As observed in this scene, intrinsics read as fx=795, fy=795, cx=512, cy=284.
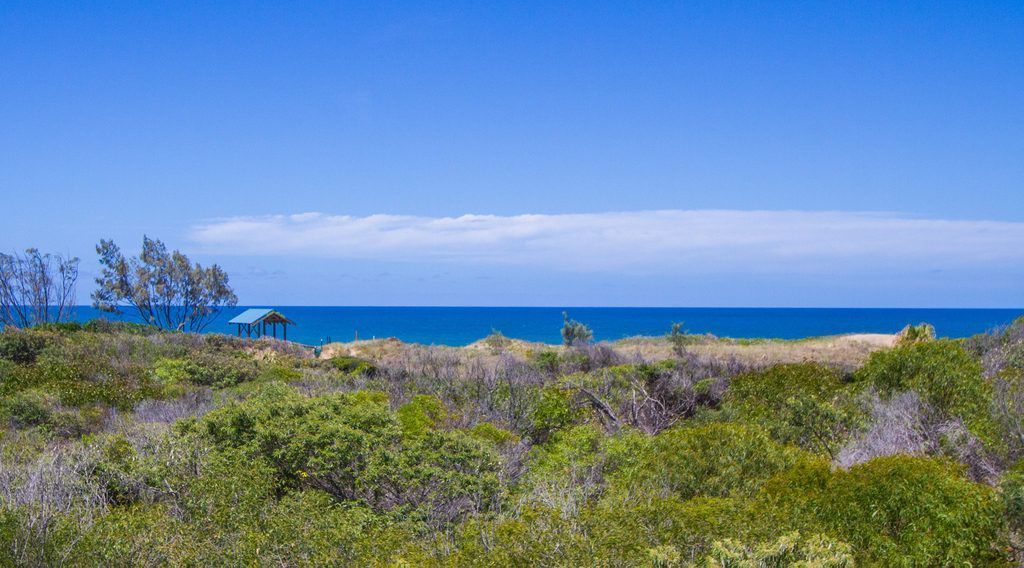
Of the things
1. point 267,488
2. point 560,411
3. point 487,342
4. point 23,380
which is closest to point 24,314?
point 487,342

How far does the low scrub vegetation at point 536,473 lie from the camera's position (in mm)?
6520

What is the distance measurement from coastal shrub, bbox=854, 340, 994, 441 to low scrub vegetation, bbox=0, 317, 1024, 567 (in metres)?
0.05

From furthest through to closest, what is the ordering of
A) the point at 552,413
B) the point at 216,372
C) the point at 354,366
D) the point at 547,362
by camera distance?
1. the point at 354,366
2. the point at 547,362
3. the point at 216,372
4. the point at 552,413

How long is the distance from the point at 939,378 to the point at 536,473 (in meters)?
8.77

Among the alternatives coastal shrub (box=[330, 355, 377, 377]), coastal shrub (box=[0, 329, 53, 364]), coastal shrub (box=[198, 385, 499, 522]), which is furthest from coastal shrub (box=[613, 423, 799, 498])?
coastal shrub (box=[0, 329, 53, 364])

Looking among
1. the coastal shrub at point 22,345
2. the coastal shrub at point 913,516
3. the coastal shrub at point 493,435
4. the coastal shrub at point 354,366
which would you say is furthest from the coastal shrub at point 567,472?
the coastal shrub at point 22,345

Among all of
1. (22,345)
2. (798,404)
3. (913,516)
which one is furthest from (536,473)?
(22,345)

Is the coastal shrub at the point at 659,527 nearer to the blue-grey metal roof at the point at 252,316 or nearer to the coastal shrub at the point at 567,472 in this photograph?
the coastal shrub at the point at 567,472

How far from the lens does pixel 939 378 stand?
14648 millimetres

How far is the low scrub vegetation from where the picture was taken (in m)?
6.52

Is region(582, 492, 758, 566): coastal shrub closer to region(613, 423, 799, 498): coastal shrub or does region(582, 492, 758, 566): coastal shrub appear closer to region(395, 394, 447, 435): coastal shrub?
region(613, 423, 799, 498): coastal shrub

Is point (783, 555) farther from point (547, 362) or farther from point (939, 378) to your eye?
point (547, 362)

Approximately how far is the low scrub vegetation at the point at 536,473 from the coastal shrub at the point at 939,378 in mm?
51

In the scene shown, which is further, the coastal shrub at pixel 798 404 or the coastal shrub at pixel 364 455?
the coastal shrub at pixel 798 404
